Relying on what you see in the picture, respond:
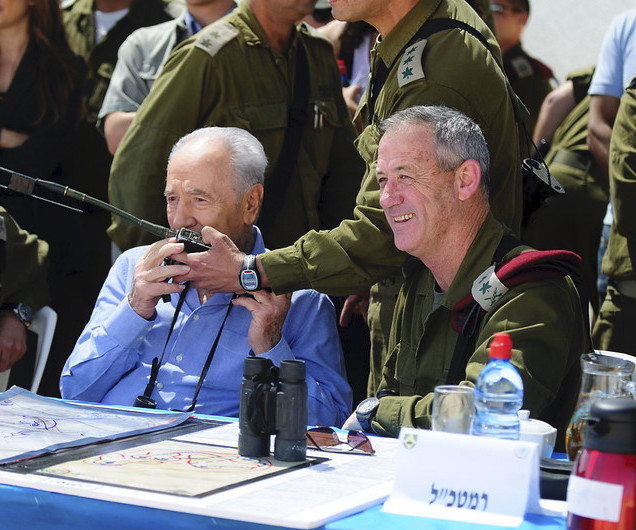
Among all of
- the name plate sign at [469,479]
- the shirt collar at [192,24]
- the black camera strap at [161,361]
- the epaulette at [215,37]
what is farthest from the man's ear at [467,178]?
the shirt collar at [192,24]

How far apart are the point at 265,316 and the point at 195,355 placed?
29cm

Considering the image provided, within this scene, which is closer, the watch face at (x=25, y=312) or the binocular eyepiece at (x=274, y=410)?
the binocular eyepiece at (x=274, y=410)

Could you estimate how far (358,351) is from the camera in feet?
15.0

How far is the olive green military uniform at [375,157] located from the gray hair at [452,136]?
202 mm

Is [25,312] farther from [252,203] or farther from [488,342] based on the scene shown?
[488,342]

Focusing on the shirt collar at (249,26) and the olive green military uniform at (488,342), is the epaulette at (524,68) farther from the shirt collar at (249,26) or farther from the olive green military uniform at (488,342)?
the olive green military uniform at (488,342)

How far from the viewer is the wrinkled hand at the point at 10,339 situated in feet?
14.7

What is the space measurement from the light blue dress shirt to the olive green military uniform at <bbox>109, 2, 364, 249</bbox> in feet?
2.82

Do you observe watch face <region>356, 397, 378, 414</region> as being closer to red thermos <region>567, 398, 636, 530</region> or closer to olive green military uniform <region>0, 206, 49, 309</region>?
red thermos <region>567, 398, 636, 530</region>

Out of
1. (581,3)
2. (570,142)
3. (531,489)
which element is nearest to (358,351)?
(570,142)

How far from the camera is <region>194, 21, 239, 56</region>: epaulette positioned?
4.45 meters

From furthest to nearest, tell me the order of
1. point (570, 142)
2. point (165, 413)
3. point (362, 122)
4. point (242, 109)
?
point (570, 142)
point (242, 109)
point (362, 122)
point (165, 413)

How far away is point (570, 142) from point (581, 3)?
174cm

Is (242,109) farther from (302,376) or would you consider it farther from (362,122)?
(302,376)
